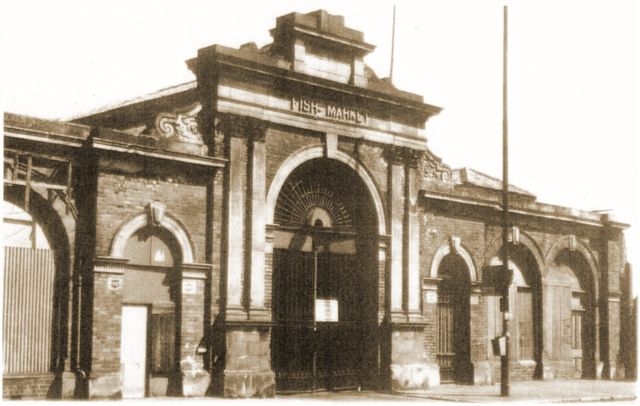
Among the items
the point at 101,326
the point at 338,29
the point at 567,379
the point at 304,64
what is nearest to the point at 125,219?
the point at 101,326

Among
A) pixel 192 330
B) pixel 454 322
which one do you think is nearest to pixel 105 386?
pixel 192 330

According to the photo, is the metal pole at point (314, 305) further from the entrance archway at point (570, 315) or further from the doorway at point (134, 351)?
the entrance archway at point (570, 315)

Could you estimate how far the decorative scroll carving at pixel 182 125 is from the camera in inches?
661

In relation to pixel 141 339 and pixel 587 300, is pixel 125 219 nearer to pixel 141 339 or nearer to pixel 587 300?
pixel 141 339

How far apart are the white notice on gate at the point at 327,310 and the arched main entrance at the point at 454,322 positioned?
334cm

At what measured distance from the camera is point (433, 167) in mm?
21609

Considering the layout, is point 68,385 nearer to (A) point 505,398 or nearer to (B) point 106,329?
(B) point 106,329

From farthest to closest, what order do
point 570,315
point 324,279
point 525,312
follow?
1. point 570,315
2. point 525,312
3. point 324,279

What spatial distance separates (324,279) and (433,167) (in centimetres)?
424

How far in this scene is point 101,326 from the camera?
15336mm

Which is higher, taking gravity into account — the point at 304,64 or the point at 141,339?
the point at 304,64

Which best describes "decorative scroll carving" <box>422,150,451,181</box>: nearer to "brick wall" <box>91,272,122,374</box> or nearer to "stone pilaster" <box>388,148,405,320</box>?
"stone pilaster" <box>388,148,405,320</box>

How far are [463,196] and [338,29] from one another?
17.6 feet

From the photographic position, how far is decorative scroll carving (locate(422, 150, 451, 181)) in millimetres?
21453
